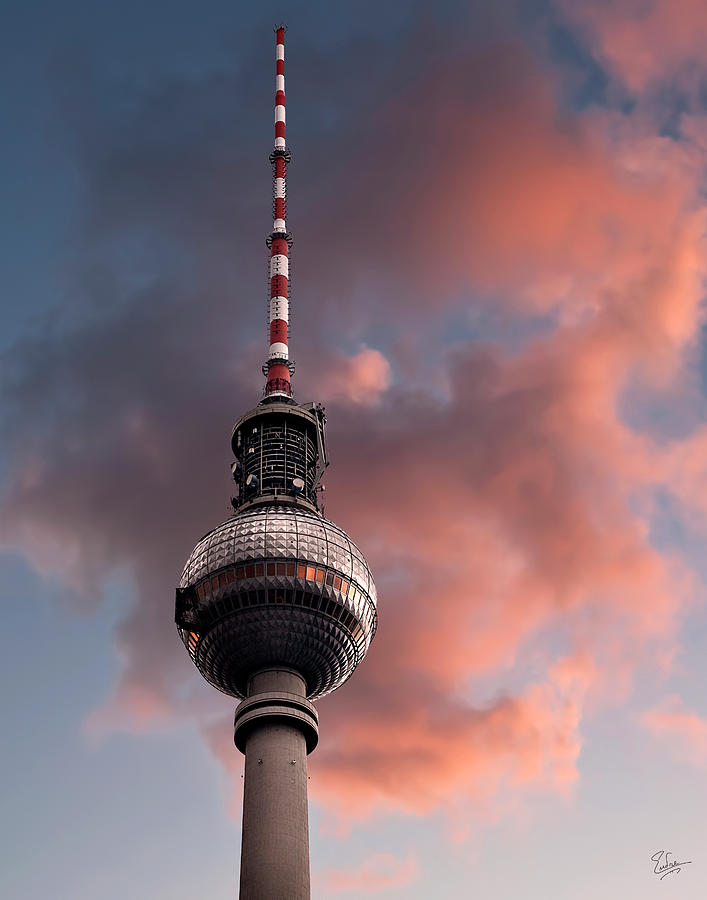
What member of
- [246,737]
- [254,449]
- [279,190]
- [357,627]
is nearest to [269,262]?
[279,190]

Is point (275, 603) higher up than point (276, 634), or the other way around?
point (275, 603)

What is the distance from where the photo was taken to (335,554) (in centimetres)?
11194

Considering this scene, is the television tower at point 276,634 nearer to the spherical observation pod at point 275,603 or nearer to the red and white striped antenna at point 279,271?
the spherical observation pod at point 275,603

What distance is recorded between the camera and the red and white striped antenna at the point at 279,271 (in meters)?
136

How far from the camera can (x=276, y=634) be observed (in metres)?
107

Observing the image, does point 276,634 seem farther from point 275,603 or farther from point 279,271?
point 279,271

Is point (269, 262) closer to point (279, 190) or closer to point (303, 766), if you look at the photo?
point (279, 190)

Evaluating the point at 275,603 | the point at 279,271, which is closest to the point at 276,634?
the point at 275,603

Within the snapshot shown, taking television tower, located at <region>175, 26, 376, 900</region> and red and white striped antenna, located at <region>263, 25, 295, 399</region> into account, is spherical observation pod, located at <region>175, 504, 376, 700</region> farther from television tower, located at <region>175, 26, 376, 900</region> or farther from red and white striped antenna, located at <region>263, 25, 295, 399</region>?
red and white striped antenna, located at <region>263, 25, 295, 399</region>

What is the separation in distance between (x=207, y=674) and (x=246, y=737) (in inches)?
414

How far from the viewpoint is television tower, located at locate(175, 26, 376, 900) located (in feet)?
319

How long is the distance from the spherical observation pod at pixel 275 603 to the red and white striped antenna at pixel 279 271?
1018 inches

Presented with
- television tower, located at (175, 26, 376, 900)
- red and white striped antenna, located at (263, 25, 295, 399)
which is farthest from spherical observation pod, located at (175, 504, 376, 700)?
red and white striped antenna, located at (263, 25, 295, 399)

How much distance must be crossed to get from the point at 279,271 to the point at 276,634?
2123 inches
